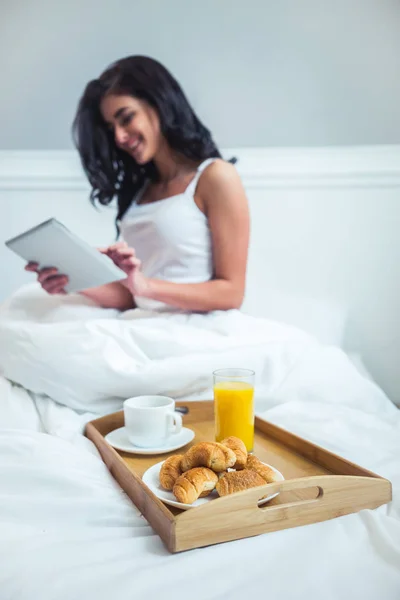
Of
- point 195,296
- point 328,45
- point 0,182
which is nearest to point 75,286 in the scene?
point 195,296

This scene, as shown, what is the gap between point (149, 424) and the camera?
0.78 meters

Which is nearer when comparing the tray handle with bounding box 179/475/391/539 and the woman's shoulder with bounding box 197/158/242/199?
the tray handle with bounding box 179/475/391/539

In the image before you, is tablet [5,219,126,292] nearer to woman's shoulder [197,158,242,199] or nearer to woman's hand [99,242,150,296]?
woman's hand [99,242,150,296]

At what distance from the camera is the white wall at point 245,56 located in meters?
1.70

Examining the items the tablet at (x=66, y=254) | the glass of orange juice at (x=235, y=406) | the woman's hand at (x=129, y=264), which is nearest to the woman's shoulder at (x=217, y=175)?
the woman's hand at (x=129, y=264)

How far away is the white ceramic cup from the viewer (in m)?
0.78

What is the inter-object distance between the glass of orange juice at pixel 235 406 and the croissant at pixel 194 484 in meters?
0.20

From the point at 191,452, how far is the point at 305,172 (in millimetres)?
1247

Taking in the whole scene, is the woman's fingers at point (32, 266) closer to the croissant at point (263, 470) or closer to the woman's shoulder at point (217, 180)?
the woman's shoulder at point (217, 180)

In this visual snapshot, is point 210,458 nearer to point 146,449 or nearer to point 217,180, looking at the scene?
point 146,449

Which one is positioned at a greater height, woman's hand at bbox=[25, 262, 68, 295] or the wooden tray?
woman's hand at bbox=[25, 262, 68, 295]

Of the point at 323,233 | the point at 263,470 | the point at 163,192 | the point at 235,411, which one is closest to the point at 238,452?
the point at 263,470

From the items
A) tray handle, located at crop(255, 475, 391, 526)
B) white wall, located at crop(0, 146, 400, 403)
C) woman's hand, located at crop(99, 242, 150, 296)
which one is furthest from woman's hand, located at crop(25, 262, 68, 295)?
tray handle, located at crop(255, 475, 391, 526)

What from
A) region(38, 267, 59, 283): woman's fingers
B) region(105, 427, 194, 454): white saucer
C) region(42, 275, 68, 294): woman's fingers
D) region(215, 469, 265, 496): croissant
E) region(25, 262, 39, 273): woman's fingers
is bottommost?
region(105, 427, 194, 454): white saucer
